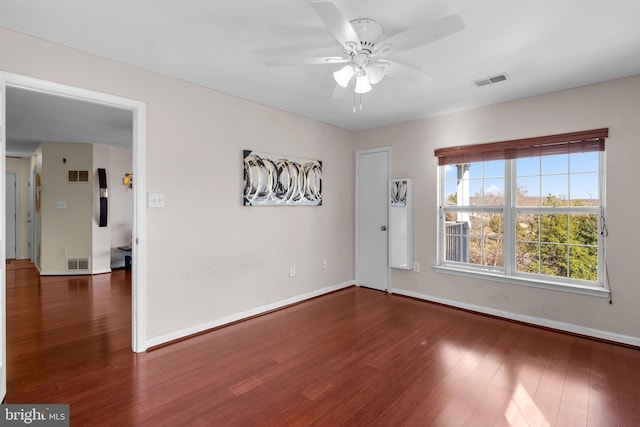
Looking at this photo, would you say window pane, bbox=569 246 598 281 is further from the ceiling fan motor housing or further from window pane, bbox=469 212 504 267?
the ceiling fan motor housing

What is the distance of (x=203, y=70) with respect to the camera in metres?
2.77

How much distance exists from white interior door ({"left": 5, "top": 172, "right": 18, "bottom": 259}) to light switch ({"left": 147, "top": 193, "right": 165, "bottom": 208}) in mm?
6718

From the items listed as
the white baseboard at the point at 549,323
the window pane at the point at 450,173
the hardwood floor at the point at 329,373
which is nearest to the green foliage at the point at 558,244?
the white baseboard at the point at 549,323

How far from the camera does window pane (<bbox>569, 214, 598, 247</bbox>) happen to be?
3086 millimetres

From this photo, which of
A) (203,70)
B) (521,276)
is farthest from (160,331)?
(521,276)

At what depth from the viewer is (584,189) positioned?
3137 mm

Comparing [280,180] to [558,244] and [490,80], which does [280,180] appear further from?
[558,244]

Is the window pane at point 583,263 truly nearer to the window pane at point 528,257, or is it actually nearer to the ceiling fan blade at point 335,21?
the window pane at point 528,257

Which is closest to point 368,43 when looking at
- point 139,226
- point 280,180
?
point 280,180

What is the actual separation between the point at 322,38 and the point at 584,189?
9.65 feet

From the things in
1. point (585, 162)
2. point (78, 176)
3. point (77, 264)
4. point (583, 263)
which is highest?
point (78, 176)

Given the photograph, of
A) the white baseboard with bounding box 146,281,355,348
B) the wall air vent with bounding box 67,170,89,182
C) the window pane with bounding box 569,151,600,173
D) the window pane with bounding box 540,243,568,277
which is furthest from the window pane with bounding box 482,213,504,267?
the wall air vent with bounding box 67,170,89,182

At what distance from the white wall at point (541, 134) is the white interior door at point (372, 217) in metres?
0.30

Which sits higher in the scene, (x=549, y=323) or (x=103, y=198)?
(x=103, y=198)
